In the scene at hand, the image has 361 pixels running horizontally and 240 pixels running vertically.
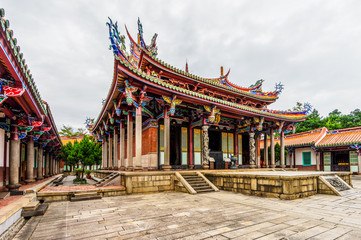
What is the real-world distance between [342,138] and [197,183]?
19.8 m

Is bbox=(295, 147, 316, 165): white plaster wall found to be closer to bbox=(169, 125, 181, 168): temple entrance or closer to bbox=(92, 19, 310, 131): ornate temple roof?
bbox=(92, 19, 310, 131): ornate temple roof

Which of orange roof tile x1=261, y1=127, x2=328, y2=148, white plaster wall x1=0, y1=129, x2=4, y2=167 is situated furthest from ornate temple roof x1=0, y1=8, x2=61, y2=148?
orange roof tile x1=261, y1=127, x2=328, y2=148

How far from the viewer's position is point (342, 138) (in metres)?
22.4

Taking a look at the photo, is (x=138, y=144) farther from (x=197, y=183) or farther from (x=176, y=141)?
(x=176, y=141)

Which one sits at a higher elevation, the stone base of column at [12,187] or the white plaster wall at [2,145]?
the white plaster wall at [2,145]

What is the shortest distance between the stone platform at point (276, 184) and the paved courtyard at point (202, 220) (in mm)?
566

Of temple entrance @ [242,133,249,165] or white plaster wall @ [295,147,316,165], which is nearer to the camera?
temple entrance @ [242,133,249,165]

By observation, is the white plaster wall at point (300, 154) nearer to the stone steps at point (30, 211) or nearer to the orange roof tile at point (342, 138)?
the orange roof tile at point (342, 138)

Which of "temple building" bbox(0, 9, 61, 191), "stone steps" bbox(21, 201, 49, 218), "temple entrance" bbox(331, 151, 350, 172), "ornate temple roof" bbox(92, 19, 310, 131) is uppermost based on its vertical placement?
"ornate temple roof" bbox(92, 19, 310, 131)

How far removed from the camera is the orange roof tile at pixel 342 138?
2094 centimetres

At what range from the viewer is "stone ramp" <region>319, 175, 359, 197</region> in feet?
27.9

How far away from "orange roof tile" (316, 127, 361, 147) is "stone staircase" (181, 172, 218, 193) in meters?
17.8

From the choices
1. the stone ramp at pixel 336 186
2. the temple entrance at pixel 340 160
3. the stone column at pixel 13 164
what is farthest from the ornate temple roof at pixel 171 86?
the temple entrance at pixel 340 160

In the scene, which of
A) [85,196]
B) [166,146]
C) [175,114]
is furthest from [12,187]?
[175,114]
